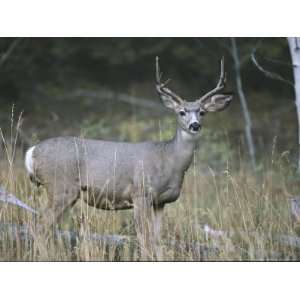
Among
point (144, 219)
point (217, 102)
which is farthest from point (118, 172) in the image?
point (217, 102)

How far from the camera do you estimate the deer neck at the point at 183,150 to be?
20.7 feet

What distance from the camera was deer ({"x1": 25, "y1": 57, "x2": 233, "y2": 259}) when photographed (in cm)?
610

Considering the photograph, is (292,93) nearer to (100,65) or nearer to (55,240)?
(100,65)

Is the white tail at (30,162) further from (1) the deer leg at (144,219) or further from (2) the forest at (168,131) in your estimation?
(1) the deer leg at (144,219)

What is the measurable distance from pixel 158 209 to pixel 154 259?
69cm

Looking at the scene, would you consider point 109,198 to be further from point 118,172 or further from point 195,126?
point 195,126

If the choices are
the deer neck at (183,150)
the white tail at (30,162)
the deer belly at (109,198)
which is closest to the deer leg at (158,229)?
the deer belly at (109,198)

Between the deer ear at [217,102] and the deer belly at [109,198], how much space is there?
37.5 inches

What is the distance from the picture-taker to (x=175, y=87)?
12656 millimetres

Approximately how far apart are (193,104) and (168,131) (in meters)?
1.93

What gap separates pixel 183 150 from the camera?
A: 6.36 meters

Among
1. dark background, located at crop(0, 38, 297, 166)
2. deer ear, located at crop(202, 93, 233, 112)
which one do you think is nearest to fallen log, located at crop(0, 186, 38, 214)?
deer ear, located at crop(202, 93, 233, 112)
